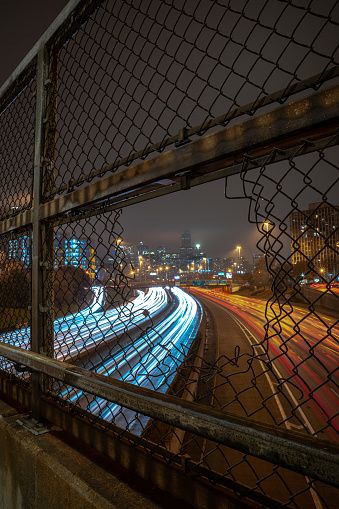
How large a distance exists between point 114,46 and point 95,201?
1.35m

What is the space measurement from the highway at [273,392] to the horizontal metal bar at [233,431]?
176 millimetres

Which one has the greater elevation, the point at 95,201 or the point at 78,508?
the point at 95,201

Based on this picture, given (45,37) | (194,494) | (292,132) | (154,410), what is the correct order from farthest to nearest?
(45,37) < (194,494) < (154,410) < (292,132)

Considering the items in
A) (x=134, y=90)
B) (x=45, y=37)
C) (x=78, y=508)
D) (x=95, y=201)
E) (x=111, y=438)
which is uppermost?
(x=45, y=37)

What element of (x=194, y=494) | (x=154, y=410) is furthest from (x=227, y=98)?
(x=194, y=494)

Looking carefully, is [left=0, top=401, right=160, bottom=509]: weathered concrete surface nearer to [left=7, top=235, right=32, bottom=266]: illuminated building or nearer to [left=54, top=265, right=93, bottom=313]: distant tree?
[left=54, top=265, right=93, bottom=313]: distant tree

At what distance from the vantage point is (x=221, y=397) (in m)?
13.9

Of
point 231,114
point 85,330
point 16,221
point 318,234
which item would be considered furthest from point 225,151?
point 85,330

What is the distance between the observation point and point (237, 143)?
54.8 inches

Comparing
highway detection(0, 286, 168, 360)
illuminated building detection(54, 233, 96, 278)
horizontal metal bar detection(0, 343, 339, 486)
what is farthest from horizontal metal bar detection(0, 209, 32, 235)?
horizontal metal bar detection(0, 343, 339, 486)

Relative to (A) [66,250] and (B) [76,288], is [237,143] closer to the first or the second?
(A) [66,250]

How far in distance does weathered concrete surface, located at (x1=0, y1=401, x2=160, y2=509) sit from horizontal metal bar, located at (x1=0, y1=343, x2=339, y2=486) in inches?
20.8

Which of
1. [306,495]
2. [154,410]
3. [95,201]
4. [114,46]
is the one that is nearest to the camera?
[154,410]

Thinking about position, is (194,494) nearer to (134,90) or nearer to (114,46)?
(134,90)
